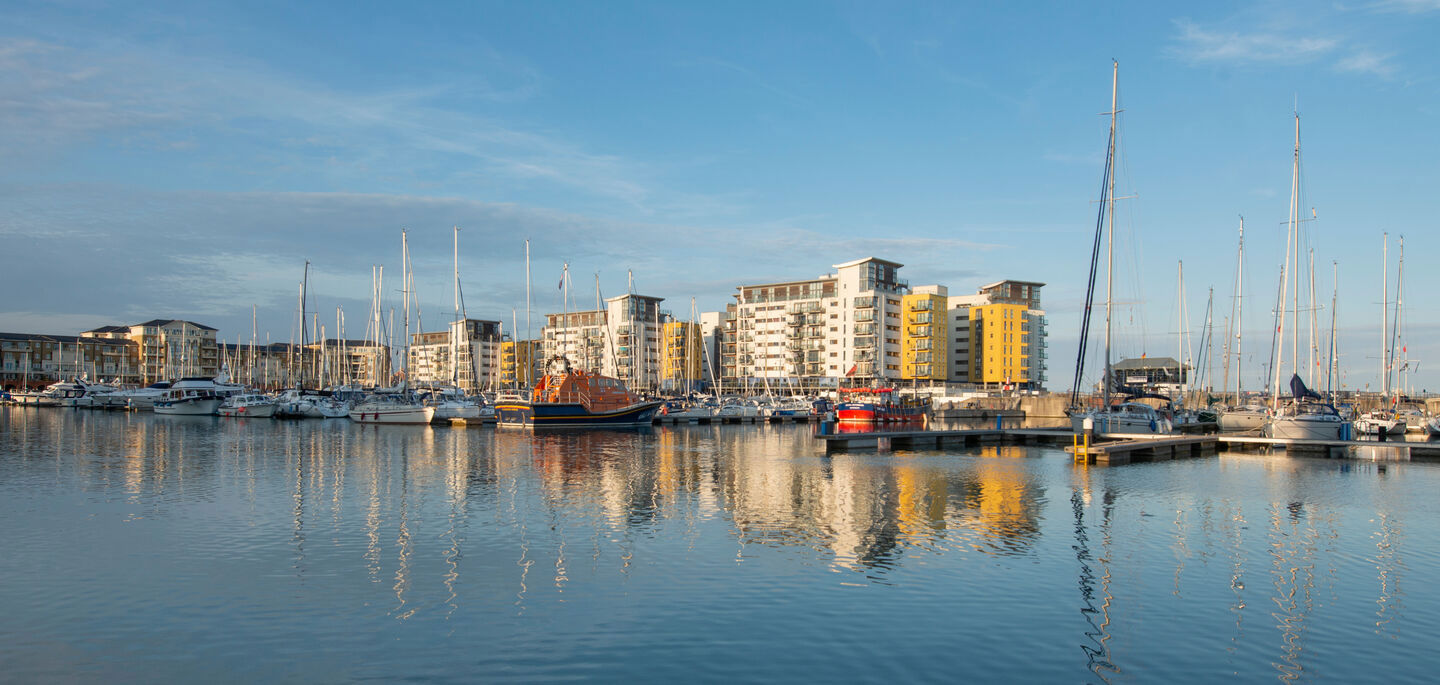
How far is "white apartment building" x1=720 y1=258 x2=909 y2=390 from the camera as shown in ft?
477

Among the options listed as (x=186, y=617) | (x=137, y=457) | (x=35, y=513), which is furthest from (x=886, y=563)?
(x=137, y=457)

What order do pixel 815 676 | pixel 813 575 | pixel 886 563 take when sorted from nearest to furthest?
pixel 815 676 → pixel 813 575 → pixel 886 563

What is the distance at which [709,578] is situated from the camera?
667 inches

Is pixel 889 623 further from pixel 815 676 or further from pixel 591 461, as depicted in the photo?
pixel 591 461

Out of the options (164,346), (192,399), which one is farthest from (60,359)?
(192,399)

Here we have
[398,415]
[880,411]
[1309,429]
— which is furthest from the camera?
[398,415]

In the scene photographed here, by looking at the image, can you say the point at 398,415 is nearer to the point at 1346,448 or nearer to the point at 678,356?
the point at 1346,448

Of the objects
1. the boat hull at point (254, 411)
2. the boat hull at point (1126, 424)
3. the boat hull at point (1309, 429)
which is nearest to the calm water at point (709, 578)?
the boat hull at point (1309, 429)

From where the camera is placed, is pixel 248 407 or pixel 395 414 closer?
pixel 395 414

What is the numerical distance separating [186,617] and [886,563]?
13.2m

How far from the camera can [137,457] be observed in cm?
4100

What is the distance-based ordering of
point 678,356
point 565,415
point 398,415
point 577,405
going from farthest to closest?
point 678,356, point 398,415, point 577,405, point 565,415

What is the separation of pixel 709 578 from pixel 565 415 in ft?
175

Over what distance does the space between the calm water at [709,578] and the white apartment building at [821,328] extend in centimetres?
11154
